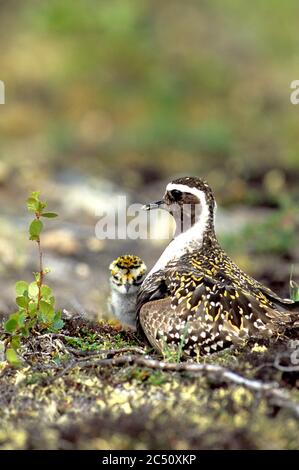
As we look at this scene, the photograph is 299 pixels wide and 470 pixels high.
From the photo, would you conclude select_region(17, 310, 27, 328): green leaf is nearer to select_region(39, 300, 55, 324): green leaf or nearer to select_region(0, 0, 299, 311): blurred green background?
select_region(39, 300, 55, 324): green leaf

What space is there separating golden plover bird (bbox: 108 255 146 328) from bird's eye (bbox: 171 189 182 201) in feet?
3.17

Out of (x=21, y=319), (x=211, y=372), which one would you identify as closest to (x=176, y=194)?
(x=21, y=319)

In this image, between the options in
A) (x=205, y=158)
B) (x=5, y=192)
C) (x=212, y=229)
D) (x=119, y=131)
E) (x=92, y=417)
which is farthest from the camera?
(x=119, y=131)

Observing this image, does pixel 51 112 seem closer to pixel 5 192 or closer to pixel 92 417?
pixel 5 192

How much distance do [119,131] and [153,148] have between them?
1.38 m

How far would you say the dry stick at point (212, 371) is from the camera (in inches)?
210

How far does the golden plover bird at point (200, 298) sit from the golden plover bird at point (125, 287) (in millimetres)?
811

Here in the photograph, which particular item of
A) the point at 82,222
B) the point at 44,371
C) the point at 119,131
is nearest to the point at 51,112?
the point at 119,131

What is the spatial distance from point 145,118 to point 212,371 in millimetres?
14825

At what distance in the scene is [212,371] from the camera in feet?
18.7

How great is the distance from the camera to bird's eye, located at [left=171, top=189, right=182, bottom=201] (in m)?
7.90

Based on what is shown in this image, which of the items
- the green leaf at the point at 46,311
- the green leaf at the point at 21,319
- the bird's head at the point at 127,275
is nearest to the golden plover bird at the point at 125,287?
the bird's head at the point at 127,275

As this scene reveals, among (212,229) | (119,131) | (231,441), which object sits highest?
(119,131)

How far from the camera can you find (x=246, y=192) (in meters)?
15.8
